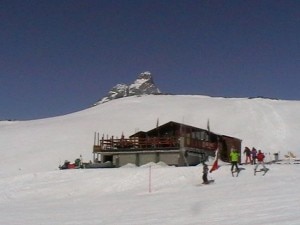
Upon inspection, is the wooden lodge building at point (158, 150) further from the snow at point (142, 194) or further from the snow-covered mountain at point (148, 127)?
the snow-covered mountain at point (148, 127)

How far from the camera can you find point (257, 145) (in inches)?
2510

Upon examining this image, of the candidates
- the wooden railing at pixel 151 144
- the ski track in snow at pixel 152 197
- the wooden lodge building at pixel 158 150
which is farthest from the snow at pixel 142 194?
the wooden railing at pixel 151 144

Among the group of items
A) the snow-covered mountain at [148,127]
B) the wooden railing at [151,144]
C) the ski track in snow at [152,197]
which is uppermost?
the snow-covered mountain at [148,127]

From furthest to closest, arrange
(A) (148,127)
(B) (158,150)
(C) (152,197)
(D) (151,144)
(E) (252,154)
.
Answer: (A) (148,127)
(D) (151,144)
(B) (158,150)
(E) (252,154)
(C) (152,197)

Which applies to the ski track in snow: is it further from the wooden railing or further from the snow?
the wooden railing

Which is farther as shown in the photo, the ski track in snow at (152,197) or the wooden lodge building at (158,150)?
the wooden lodge building at (158,150)

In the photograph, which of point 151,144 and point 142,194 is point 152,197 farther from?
point 151,144

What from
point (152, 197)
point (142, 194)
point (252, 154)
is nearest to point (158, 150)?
point (252, 154)

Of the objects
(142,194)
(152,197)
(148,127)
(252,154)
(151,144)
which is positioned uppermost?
(148,127)

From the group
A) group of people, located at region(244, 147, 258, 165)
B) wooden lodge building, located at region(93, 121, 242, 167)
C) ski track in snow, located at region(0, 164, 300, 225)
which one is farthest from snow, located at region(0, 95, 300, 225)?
group of people, located at region(244, 147, 258, 165)

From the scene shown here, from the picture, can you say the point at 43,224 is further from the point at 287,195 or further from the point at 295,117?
the point at 295,117

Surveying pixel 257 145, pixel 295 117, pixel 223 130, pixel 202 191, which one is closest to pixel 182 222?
pixel 202 191

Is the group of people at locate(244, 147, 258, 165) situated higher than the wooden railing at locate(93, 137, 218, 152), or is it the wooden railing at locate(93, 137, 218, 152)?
the wooden railing at locate(93, 137, 218, 152)

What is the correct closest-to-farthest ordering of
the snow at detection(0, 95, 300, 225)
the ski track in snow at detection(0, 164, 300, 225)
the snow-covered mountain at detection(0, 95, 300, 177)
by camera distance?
the ski track in snow at detection(0, 164, 300, 225) → the snow at detection(0, 95, 300, 225) → the snow-covered mountain at detection(0, 95, 300, 177)
